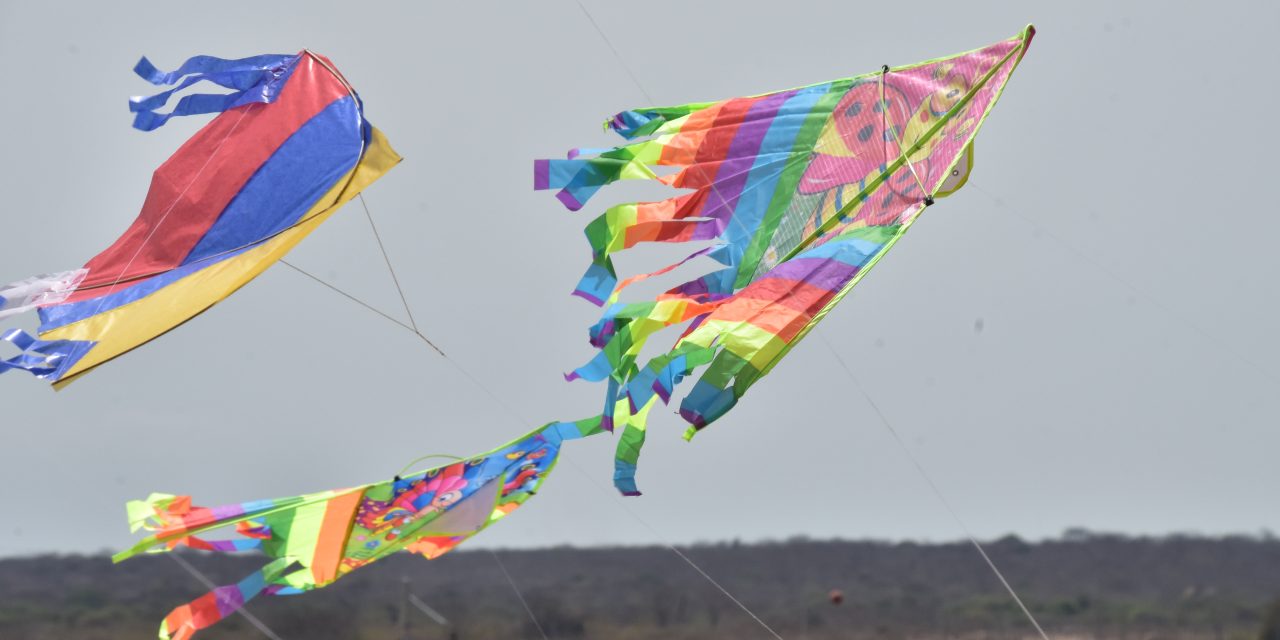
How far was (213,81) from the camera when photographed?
1088 centimetres

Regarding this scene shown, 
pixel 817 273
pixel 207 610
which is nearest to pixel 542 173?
pixel 817 273

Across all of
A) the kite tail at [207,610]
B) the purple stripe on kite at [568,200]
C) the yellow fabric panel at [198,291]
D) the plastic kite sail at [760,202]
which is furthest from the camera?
the kite tail at [207,610]

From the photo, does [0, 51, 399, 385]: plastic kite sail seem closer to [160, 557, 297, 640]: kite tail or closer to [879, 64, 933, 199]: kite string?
[160, 557, 297, 640]: kite tail

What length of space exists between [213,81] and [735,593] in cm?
1228

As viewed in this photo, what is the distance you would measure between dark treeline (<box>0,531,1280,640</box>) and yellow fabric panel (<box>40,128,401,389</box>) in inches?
386

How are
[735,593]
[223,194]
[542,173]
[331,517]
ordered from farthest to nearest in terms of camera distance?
[735,593] → [331,517] → [223,194] → [542,173]

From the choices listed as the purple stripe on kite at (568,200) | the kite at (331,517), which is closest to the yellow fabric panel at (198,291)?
the purple stripe on kite at (568,200)

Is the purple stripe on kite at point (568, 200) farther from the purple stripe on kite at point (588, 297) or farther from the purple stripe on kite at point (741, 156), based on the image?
the purple stripe on kite at point (741, 156)

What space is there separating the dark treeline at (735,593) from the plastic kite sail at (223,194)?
9.70 meters

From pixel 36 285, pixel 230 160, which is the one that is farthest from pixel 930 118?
pixel 36 285

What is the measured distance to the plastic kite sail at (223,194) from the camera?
10562mm

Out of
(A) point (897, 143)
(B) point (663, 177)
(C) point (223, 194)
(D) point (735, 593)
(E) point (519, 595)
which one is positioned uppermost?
(C) point (223, 194)

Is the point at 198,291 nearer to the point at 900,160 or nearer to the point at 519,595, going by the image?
the point at 900,160

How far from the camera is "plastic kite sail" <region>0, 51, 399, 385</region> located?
34.7 ft
